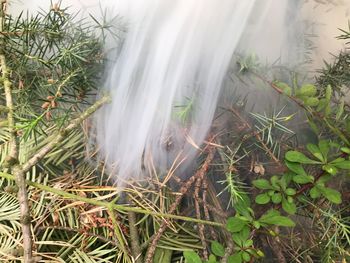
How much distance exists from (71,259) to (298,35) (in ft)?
1.14

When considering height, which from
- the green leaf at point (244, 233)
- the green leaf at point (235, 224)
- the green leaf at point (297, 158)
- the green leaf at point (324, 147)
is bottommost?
the green leaf at point (244, 233)

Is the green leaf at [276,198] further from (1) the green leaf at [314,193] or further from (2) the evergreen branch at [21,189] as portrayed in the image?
(2) the evergreen branch at [21,189]

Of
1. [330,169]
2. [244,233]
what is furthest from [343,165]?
[244,233]

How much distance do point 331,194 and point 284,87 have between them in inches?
4.6

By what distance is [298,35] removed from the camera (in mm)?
505

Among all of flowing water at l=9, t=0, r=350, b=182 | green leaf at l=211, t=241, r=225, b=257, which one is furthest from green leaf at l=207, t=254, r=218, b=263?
flowing water at l=9, t=0, r=350, b=182

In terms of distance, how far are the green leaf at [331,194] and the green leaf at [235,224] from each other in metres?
0.08

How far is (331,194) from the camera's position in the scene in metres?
0.42

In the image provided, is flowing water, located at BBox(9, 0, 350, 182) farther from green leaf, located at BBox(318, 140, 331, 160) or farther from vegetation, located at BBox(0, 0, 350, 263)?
green leaf, located at BBox(318, 140, 331, 160)

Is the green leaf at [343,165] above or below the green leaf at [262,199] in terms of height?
above

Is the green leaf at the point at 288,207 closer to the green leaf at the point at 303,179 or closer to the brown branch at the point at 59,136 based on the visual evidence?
the green leaf at the point at 303,179

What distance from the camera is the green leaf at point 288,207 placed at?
16.8 inches

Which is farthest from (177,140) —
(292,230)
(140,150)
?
(292,230)

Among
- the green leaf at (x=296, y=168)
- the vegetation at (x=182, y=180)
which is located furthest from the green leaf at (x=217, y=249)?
the green leaf at (x=296, y=168)
